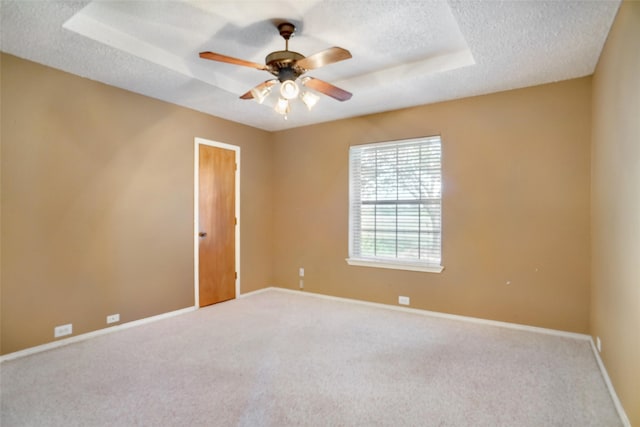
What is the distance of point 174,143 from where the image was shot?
4141 millimetres

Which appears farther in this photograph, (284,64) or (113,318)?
(113,318)

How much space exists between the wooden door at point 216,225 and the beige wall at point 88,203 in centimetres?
20

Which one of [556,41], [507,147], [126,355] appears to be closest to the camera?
[556,41]

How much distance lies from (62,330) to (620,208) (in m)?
4.67

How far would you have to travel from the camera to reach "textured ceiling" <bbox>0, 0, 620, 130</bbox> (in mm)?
2359

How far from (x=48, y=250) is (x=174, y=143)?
5.74 feet

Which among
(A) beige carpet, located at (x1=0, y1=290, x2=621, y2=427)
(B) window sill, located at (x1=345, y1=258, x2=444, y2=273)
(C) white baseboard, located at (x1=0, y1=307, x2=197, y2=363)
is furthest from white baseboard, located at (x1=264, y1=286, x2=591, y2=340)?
(C) white baseboard, located at (x1=0, y1=307, x2=197, y2=363)

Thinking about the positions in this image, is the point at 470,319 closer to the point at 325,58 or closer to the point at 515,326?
the point at 515,326

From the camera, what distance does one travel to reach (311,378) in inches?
99.5

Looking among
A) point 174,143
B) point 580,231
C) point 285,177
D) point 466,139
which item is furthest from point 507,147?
point 174,143

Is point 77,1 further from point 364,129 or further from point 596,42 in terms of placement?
point 596,42

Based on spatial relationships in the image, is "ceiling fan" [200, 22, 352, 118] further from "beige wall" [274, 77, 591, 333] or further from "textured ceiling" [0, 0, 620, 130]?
"beige wall" [274, 77, 591, 333]

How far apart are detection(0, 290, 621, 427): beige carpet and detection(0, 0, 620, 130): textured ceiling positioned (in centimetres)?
259

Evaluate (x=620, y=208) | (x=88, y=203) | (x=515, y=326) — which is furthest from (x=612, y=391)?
(x=88, y=203)
